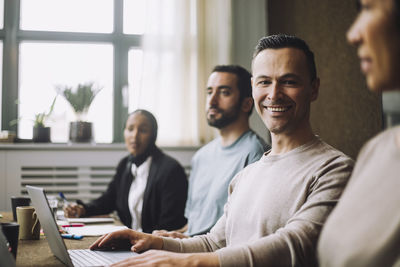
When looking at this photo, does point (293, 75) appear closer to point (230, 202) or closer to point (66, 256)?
point (230, 202)

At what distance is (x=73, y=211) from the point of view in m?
2.39

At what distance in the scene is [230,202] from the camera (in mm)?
1414

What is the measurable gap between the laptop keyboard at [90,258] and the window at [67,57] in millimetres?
2759

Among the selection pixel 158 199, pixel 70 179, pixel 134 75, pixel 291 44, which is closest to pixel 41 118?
pixel 70 179

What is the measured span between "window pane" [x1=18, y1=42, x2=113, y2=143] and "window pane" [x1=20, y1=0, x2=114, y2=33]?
0.15 m

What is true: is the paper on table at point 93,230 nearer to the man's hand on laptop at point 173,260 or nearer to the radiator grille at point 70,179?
the man's hand on laptop at point 173,260

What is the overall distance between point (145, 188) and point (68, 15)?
1.97m

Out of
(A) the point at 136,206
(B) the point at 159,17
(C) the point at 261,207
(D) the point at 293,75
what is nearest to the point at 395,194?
(C) the point at 261,207

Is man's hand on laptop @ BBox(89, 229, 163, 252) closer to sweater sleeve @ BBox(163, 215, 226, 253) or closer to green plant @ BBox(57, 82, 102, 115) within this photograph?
sweater sleeve @ BBox(163, 215, 226, 253)

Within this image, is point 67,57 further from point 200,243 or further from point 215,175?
point 200,243

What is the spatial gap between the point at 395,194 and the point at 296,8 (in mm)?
3028

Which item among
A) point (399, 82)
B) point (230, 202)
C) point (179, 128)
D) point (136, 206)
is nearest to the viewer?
point (399, 82)

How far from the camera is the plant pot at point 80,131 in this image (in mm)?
3791

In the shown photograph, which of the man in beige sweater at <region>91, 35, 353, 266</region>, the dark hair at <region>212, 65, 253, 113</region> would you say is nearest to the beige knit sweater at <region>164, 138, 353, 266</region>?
the man in beige sweater at <region>91, 35, 353, 266</region>
